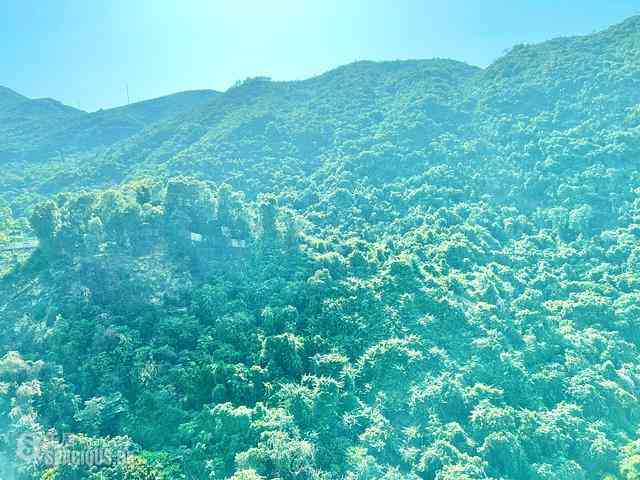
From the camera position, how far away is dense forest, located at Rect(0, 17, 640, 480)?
2659 centimetres

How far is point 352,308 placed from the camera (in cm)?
3600

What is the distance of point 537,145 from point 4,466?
64.1 meters

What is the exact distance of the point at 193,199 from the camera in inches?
1742

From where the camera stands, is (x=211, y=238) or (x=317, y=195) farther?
(x=317, y=195)

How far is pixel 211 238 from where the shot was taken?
43688 mm

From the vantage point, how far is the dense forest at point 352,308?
26.6 m

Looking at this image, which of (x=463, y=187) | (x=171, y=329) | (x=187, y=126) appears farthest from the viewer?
(x=187, y=126)

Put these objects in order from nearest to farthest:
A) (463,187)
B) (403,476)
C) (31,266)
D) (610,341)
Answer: (403,476) → (610,341) → (31,266) → (463,187)

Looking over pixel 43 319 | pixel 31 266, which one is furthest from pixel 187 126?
pixel 43 319

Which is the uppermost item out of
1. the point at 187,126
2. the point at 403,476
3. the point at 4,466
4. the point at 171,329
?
the point at 187,126

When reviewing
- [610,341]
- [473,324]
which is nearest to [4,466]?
[473,324]

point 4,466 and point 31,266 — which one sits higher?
point 31,266

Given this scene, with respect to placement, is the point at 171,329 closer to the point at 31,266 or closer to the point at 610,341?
the point at 31,266

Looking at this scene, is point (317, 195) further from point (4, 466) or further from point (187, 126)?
point (4, 466)
